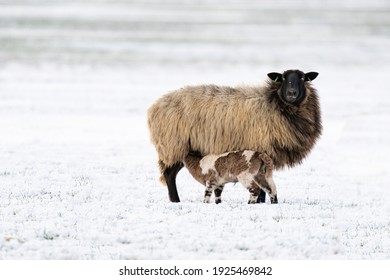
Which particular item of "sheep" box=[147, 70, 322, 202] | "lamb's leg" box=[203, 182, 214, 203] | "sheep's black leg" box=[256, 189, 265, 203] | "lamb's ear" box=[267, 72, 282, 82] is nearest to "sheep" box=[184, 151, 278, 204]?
"lamb's leg" box=[203, 182, 214, 203]

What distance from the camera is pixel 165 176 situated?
1227cm

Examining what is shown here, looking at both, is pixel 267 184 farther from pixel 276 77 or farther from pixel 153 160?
pixel 153 160

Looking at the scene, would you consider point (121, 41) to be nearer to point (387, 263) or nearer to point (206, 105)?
point (206, 105)

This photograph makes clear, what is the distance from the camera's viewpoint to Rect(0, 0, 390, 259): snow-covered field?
9250 mm

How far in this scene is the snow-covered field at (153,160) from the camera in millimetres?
9250

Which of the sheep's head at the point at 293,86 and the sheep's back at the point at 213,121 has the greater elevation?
the sheep's head at the point at 293,86

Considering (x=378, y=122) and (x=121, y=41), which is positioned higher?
(x=121, y=41)

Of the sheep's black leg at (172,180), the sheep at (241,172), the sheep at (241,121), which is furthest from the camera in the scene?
the sheep's black leg at (172,180)

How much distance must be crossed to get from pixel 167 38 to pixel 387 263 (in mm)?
51137

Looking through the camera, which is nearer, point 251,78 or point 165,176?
point 165,176

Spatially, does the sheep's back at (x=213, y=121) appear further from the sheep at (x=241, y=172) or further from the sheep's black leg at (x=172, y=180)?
the sheep at (x=241, y=172)

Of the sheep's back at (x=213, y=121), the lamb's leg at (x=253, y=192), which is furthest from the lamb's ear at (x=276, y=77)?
the lamb's leg at (x=253, y=192)

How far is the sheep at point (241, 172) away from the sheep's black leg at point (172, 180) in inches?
26.9

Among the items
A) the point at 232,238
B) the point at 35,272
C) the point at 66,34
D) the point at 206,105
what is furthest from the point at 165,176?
the point at 66,34
